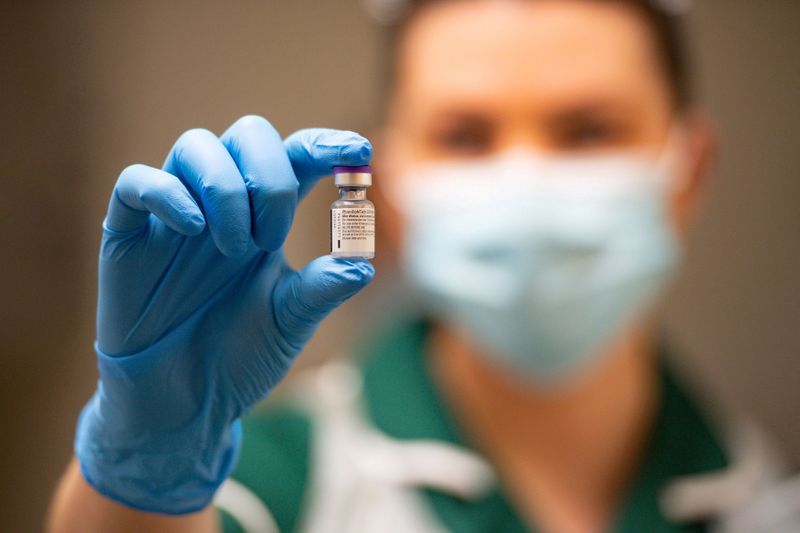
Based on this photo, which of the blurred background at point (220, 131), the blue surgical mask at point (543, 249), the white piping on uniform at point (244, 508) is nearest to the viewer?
the white piping on uniform at point (244, 508)

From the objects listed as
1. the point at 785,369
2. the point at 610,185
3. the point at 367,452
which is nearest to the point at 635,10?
the point at 610,185

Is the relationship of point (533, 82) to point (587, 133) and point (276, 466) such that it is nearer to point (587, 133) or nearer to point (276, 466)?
point (587, 133)

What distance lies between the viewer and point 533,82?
1.26 m

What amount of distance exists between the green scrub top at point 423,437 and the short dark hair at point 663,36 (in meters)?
0.52

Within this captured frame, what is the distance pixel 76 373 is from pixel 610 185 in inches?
55.2

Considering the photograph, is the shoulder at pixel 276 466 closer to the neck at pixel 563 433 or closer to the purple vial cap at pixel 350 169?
the neck at pixel 563 433

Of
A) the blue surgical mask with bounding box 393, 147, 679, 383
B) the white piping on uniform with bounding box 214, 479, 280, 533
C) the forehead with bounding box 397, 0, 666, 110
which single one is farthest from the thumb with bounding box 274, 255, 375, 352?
the forehead with bounding box 397, 0, 666, 110

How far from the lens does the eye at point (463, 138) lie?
4.31ft

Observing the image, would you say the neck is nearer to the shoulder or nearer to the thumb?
the shoulder

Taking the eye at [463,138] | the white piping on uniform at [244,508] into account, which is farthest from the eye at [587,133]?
the white piping on uniform at [244,508]

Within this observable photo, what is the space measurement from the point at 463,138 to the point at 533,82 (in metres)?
0.15

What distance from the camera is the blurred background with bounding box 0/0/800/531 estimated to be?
6.32 feet

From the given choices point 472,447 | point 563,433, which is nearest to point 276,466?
point 472,447

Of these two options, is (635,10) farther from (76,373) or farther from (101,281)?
(76,373)
